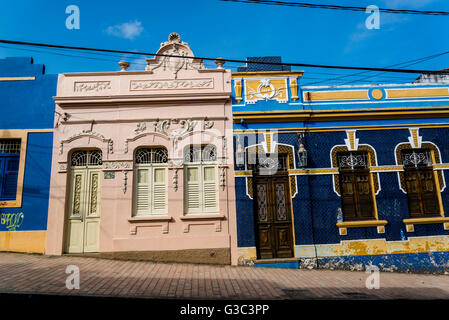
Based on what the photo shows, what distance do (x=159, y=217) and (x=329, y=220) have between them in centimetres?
496

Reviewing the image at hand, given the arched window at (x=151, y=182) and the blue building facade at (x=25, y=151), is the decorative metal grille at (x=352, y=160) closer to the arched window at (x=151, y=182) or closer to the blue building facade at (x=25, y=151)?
the arched window at (x=151, y=182)

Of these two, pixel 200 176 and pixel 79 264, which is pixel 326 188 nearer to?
pixel 200 176

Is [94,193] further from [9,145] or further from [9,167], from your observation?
[9,145]

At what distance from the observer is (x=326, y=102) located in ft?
29.6

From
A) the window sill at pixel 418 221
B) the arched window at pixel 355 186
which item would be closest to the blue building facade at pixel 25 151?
the arched window at pixel 355 186

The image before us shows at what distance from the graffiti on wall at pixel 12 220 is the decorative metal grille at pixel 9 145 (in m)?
1.98

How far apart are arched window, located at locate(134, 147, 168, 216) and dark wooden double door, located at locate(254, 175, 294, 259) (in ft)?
9.16

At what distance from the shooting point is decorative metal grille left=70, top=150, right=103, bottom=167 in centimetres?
880

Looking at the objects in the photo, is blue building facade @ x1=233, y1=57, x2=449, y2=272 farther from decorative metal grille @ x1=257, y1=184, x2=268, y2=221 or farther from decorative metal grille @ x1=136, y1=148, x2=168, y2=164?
decorative metal grille @ x1=136, y1=148, x2=168, y2=164

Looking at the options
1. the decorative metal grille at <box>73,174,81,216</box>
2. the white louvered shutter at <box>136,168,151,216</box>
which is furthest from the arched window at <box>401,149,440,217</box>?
the decorative metal grille at <box>73,174,81,216</box>

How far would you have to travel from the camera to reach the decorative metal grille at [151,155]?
876 centimetres

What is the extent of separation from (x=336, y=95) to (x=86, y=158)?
8118mm

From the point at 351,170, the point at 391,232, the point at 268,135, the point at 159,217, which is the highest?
the point at 268,135

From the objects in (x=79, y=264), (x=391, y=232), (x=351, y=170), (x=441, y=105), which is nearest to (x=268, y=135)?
(x=351, y=170)
